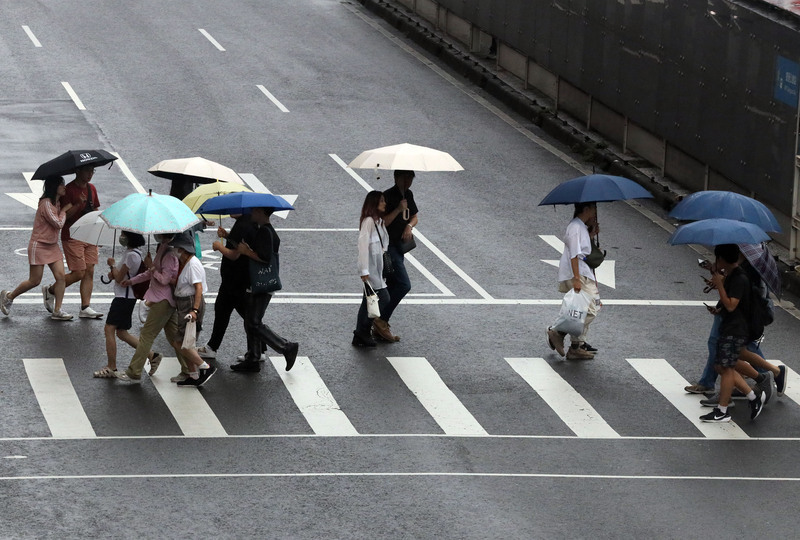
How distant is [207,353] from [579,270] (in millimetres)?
4036

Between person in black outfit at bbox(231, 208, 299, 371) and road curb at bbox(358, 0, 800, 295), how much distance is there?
7.81m

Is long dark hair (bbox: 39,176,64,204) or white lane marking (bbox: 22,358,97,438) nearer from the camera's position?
white lane marking (bbox: 22,358,97,438)

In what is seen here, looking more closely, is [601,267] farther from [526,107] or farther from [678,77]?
[526,107]

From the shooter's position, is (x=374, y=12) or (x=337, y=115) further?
(x=374, y=12)

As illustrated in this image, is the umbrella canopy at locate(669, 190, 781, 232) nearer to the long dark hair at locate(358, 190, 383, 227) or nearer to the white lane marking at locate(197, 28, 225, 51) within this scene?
the long dark hair at locate(358, 190, 383, 227)

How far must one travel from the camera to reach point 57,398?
13656mm

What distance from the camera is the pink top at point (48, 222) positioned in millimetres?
15922

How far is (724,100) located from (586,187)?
24.2 ft

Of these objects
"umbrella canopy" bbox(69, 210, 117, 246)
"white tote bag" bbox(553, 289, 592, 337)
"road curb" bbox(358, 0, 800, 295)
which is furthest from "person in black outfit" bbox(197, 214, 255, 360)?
"road curb" bbox(358, 0, 800, 295)

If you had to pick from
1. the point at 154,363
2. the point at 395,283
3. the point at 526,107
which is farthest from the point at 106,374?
the point at 526,107

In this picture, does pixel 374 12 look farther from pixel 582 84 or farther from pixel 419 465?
pixel 419 465

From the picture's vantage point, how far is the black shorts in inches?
561

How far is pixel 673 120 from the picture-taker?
77.2 ft

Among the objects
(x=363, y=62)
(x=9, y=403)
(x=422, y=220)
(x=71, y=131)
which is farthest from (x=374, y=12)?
(x=9, y=403)
